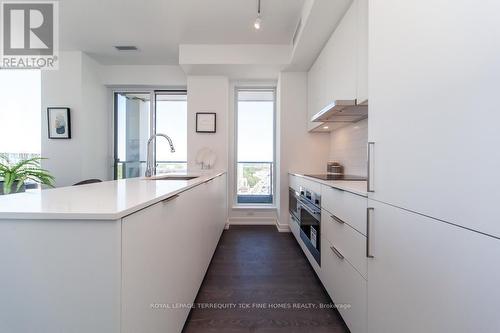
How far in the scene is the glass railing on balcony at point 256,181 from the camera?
172 inches

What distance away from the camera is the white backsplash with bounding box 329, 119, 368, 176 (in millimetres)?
2512

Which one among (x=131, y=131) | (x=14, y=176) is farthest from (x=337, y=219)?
(x=131, y=131)

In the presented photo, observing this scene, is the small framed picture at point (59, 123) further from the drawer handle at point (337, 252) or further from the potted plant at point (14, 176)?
the drawer handle at point (337, 252)

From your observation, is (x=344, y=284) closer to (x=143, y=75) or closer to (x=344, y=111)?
(x=344, y=111)

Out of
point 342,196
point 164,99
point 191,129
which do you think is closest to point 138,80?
point 164,99

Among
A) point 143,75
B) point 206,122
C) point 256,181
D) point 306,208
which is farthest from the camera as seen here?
point 256,181

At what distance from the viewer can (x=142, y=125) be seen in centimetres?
445

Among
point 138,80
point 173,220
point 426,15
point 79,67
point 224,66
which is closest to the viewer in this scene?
point 426,15

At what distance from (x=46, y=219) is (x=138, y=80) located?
4.16 m

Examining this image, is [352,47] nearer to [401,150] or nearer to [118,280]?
[401,150]

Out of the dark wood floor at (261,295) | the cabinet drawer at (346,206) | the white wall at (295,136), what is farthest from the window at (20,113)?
the cabinet drawer at (346,206)

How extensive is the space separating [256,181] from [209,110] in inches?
63.4

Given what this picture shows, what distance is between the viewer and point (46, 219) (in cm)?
65

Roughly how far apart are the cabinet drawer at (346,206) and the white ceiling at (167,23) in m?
2.13
